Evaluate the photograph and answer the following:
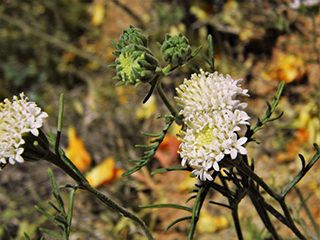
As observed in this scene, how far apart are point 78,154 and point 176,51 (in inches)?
82.8

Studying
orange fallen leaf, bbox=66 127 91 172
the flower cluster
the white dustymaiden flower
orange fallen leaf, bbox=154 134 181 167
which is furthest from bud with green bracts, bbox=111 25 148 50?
orange fallen leaf, bbox=66 127 91 172

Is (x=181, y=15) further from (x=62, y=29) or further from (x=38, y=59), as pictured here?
(x=38, y=59)

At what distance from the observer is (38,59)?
4176mm

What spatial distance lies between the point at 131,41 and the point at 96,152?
2250 millimetres

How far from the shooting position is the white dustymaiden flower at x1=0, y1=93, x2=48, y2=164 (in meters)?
1.04

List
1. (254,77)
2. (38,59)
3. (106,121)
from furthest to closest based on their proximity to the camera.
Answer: (38,59) → (106,121) → (254,77)

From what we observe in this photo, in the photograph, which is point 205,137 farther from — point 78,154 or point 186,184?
point 78,154

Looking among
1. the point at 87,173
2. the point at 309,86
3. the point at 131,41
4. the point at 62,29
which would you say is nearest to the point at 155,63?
the point at 131,41

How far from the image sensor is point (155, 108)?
3447 millimetres

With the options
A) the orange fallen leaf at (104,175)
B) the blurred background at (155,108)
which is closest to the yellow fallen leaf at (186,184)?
the blurred background at (155,108)

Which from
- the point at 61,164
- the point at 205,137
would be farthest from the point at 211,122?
the point at 61,164

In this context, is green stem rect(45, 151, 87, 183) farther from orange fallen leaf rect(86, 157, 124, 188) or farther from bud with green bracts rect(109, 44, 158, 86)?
orange fallen leaf rect(86, 157, 124, 188)

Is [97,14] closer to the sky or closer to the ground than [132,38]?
closer to the sky

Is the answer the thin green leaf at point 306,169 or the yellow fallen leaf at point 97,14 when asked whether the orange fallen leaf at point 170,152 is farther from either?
the yellow fallen leaf at point 97,14
